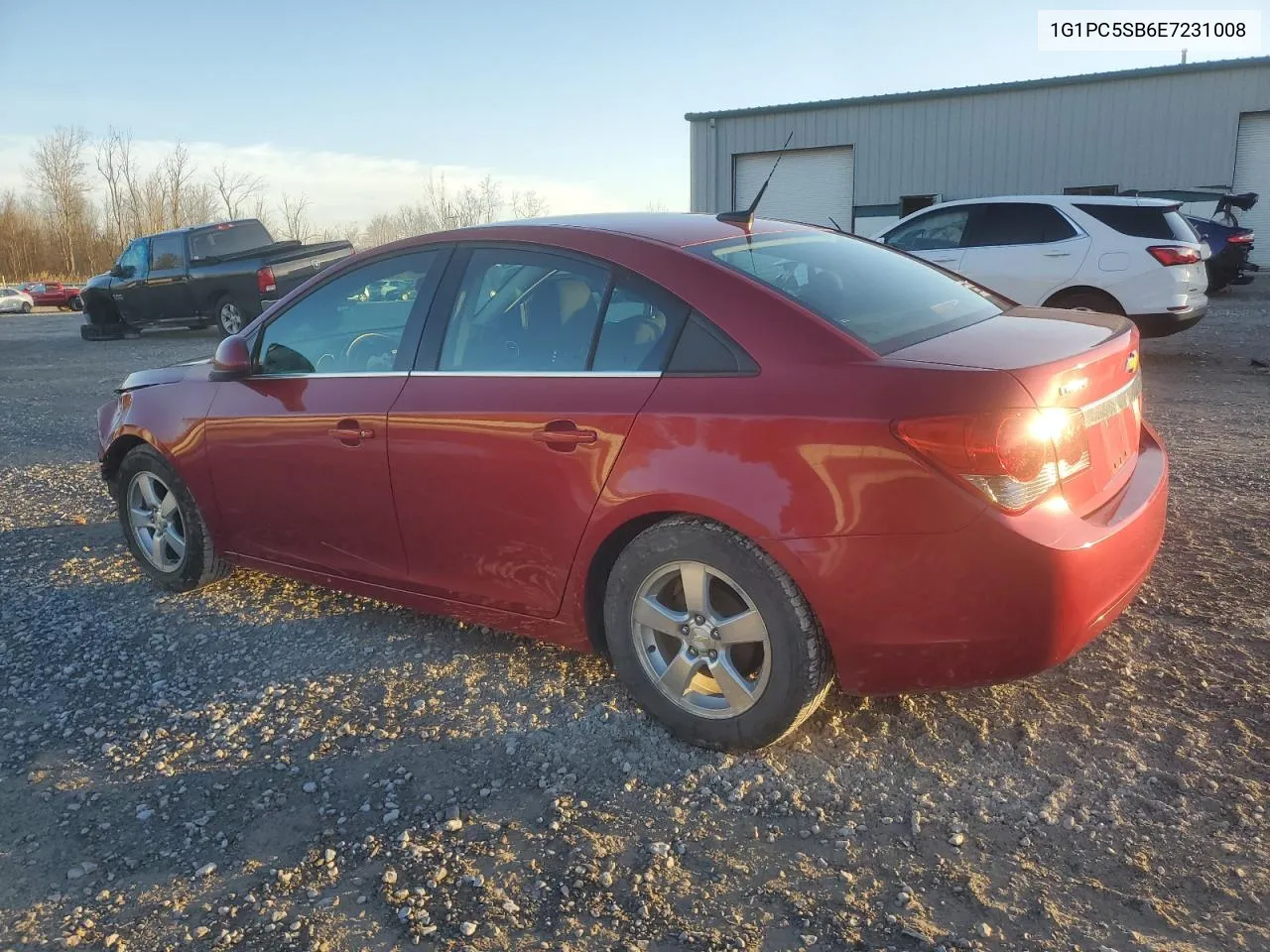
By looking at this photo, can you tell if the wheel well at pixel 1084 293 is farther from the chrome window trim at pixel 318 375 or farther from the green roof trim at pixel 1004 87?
the green roof trim at pixel 1004 87

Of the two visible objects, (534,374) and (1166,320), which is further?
(1166,320)

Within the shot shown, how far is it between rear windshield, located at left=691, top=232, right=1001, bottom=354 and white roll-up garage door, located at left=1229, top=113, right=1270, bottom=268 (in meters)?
25.6

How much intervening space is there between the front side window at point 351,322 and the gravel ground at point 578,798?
1.11m

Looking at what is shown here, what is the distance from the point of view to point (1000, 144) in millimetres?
26609

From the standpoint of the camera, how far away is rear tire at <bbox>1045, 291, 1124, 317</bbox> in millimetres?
9219

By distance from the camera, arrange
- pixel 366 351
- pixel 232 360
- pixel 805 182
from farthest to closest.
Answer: pixel 805 182 → pixel 232 360 → pixel 366 351

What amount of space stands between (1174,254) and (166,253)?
15.2 metres

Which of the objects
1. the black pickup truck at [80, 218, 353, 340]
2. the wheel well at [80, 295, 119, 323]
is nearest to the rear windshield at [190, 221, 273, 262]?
the black pickup truck at [80, 218, 353, 340]

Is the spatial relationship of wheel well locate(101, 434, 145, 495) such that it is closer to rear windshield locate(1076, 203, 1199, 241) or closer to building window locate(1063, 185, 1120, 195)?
rear windshield locate(1076, 203, 1199, 241)

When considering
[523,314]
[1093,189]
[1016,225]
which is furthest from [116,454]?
[1093,189]

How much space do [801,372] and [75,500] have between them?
5414 millimetres

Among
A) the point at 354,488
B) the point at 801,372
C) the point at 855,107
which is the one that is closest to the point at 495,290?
the point at 354,488

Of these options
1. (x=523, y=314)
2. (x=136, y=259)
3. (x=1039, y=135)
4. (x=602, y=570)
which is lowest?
(x=602, y=570)

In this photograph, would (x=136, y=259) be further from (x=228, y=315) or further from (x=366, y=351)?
(x=366, y=351)
